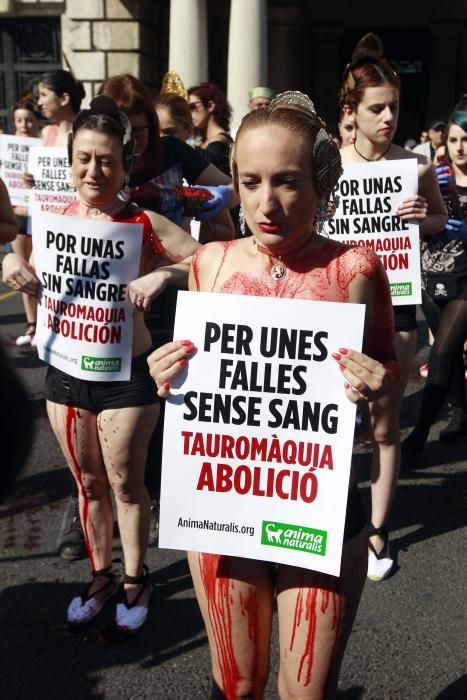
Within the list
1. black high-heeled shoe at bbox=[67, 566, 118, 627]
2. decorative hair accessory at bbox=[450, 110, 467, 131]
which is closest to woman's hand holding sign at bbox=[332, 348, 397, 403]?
black high-heeled shoe at bbox=[67, 566, 118, 627]

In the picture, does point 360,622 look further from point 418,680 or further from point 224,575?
point 224,575

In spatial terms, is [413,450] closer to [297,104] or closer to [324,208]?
[324,208]

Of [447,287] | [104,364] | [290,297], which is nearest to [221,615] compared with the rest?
[290,297]

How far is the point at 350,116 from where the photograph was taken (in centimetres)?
364

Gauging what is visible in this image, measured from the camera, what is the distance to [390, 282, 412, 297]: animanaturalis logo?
11.6 feet

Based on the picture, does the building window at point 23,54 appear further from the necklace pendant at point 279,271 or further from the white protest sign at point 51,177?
the necklace pendant at point 279,271

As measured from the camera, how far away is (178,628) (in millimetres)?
3006

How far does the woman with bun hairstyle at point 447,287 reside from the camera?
4.50 metres

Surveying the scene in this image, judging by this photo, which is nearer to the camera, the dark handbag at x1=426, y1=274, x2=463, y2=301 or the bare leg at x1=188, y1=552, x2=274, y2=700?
the bare leg at x1=188, y1=552, x2=274, y2=700

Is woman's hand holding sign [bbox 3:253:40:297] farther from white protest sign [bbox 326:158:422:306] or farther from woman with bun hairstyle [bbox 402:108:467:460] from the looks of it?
woman with bun hairstyle [bbox 402:108:467:460]

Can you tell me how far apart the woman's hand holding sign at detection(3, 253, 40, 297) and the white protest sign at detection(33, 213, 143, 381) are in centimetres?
4

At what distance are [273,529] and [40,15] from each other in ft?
58.3

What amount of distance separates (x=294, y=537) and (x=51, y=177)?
4.33 m

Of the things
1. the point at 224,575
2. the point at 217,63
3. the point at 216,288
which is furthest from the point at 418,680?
the point at 217,63
